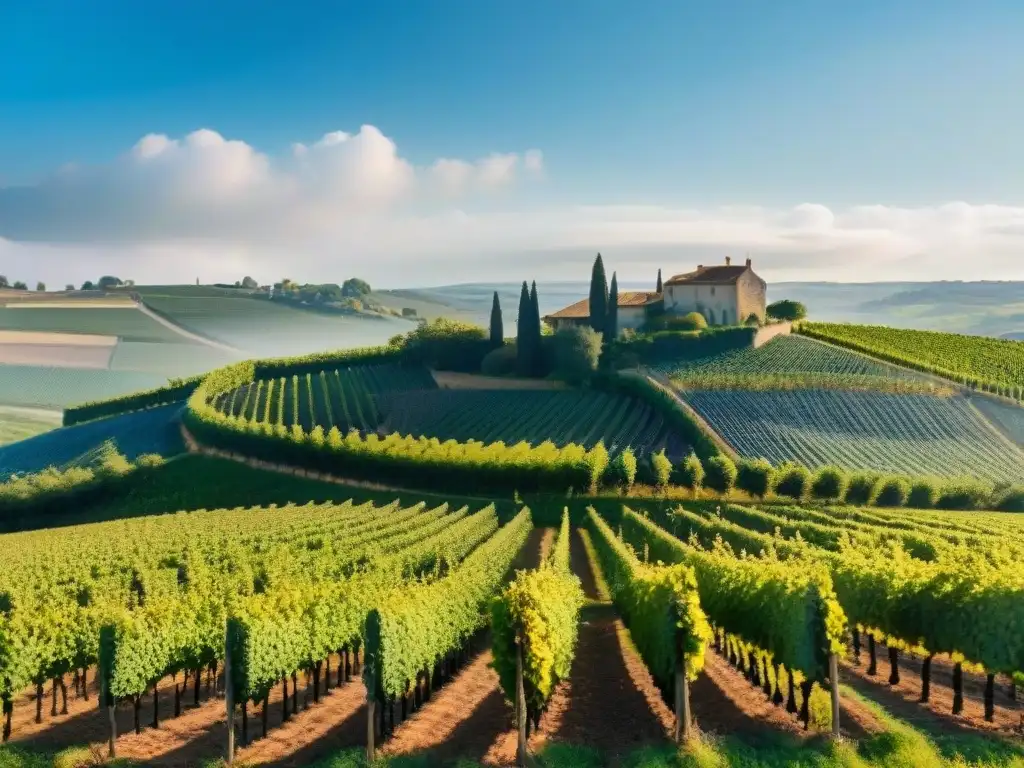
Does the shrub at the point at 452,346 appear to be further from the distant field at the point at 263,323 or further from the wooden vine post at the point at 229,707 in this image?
the distant field at the point at 263,323

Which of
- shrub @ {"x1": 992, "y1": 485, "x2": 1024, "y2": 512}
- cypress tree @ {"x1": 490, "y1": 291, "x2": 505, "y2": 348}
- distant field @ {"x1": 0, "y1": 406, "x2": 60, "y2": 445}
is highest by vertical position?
cypress tree @ {"x1": 490, "y1": 291, "x2": 505, "y2": 348}

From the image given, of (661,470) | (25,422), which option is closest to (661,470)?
(661,470)

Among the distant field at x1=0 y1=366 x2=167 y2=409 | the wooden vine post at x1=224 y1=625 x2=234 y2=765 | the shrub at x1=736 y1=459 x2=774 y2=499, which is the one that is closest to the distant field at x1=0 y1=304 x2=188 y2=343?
the distant field at x1=0 y1=366 x2=167 y2=409

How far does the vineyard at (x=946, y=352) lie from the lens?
7119 cm

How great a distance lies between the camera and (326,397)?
8194 centimetres

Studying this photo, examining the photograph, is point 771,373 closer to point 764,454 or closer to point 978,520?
point 764,454

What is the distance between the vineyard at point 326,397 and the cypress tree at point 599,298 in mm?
18509

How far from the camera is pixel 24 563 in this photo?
31.4m

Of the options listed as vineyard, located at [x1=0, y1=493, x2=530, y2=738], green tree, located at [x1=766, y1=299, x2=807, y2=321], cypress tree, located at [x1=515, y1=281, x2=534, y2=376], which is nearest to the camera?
vineyard, located at [x1=0, y1=493, x2=530, y2=738]

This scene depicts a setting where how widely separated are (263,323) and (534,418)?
427 ft

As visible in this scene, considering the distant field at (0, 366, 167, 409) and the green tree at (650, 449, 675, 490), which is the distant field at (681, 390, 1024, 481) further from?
the distant field at (0, 366, 167, 409)

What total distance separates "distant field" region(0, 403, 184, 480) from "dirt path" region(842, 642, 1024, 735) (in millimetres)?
56728

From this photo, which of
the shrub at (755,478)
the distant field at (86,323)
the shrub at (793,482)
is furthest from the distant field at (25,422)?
the shrub at (793,482)

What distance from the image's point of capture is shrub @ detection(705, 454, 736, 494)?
47562 millimetres
